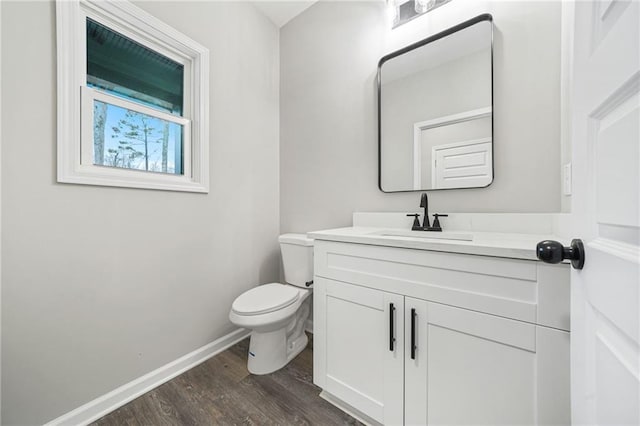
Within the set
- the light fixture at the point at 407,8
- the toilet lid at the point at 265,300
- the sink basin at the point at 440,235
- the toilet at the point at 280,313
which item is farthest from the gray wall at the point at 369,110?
the toilet lid at the point at 265,300

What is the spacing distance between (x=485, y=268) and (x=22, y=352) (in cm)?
187

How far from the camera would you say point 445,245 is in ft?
3.00

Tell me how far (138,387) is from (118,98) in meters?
A: 1.58

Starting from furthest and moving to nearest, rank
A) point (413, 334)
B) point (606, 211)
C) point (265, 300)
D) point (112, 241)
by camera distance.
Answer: point (265, 300)
point (112, 241)
point (413, 334)
point (606, 211)

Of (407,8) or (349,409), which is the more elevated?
(407,8)

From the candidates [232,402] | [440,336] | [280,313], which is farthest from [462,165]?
[232,402]

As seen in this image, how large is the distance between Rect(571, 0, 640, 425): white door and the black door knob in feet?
0.06

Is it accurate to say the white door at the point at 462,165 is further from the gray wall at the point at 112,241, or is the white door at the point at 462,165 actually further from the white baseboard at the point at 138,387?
the white baseboard at the point at 138,387

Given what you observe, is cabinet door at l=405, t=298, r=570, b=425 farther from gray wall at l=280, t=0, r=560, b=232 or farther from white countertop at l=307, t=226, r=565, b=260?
gray wall at l=280, t=0, r=560, b=232

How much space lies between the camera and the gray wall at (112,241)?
1.01 m

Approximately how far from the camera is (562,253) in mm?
492

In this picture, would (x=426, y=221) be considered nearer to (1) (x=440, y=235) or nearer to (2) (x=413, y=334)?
(1) (x=440, y=235)

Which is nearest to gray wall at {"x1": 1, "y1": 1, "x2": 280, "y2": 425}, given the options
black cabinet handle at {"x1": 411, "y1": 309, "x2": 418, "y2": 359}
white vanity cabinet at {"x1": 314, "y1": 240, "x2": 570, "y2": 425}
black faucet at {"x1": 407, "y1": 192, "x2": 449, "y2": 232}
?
white vanity cabinet at {"x1": 314, "y1": 240, "x2": 570, "y2": 425}

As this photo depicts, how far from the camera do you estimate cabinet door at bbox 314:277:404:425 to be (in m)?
1.04
